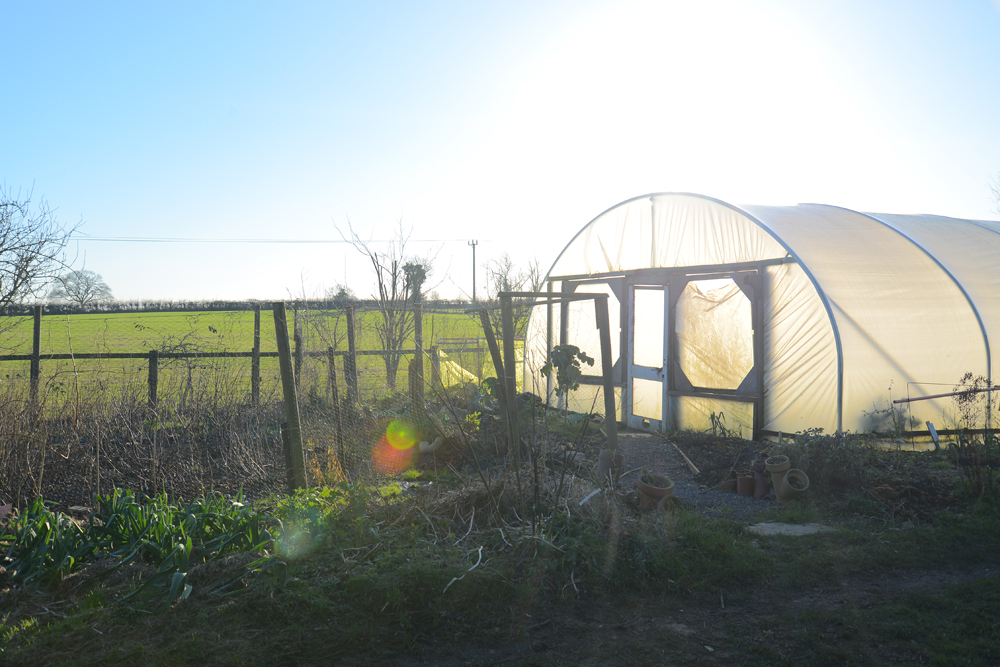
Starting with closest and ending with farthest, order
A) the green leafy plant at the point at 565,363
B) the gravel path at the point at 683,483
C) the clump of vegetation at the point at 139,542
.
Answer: the clump of vegetation at the point at 139,542 → the green leafy plant at the point at 565,363 → the gravel path at the point at 683,483

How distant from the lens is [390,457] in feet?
25.2

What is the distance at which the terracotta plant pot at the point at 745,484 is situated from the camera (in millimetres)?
6488

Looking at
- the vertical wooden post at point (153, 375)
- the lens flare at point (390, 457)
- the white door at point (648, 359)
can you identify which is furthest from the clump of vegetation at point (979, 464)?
the vertical wooden post at point (153, 375)

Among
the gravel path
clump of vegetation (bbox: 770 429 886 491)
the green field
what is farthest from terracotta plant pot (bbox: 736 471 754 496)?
the green field

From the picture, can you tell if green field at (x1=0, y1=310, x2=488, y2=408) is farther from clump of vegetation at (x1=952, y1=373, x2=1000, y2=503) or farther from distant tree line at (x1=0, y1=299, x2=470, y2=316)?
clump of vegetation at (x1=952, y1=373, x2=1000, y2=503)

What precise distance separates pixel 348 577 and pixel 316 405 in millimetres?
3622

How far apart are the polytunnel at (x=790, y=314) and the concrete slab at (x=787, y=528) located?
2.36 metres

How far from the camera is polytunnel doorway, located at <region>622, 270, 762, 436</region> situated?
29.3 ft

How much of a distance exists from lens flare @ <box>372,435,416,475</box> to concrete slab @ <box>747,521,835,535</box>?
12.4ft

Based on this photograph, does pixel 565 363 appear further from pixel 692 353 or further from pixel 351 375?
pixel 692 353

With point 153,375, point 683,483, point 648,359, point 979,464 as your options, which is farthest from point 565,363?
point 153,375

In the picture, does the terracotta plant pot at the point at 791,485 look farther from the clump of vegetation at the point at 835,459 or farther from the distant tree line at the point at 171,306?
the distant tree line at the point at 171,306

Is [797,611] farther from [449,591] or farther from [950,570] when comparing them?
[449,591]

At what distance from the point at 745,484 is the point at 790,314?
9.41 ft
